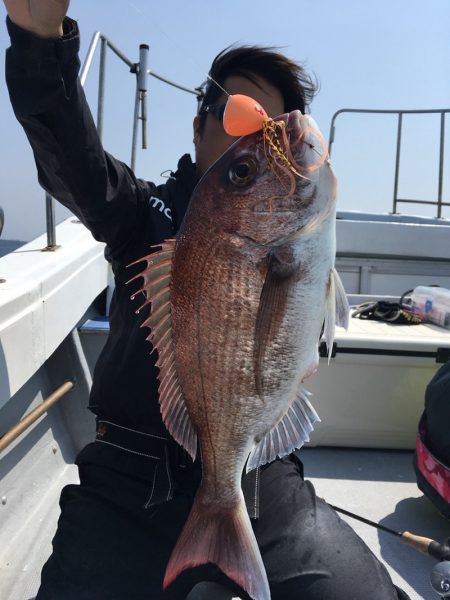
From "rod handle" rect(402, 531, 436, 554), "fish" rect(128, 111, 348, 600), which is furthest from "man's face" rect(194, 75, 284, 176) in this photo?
"rod handle" rect(402, 531, 436, 554)

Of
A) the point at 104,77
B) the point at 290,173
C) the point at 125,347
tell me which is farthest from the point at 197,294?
the point at 104,77

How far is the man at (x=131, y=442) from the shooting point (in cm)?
147

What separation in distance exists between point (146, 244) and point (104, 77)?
2.01m

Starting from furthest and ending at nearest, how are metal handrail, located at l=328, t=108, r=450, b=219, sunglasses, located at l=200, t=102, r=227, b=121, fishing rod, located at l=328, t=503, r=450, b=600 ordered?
metal handrail, located at l=328, t=108, r=450, b=219, sunglasses, located at l=200, t=102, r=227, b=121, fishing rod, located at l=328, t=503, r=450, b=600

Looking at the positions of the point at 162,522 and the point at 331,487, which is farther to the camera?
the point at 331,487

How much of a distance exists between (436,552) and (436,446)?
0.66 meters

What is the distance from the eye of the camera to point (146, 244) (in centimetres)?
199

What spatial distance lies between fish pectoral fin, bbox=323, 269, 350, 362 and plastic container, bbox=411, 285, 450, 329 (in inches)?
104

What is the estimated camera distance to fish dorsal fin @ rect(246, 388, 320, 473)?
1371 millimetres

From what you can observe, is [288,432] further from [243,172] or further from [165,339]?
[243,172]

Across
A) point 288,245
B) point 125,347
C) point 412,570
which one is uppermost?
point 288,245

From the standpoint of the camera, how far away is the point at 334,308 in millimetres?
1344

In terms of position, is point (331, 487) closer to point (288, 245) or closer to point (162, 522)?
point (162, 522)

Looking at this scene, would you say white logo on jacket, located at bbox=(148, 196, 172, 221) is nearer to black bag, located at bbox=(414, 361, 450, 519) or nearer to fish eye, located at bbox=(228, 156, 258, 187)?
fish eye, located at bbox=(228, 156, 258, 187)
